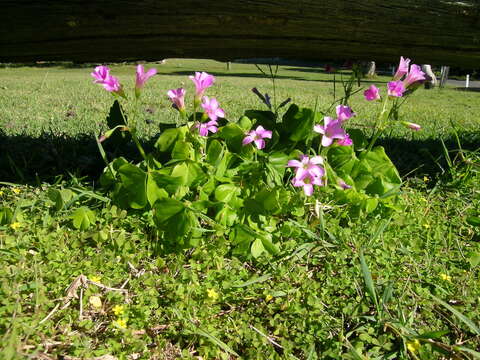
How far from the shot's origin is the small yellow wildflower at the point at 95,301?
1.38 m

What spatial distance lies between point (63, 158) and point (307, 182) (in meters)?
1.61

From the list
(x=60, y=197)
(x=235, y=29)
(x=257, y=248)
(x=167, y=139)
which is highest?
(x=235, y=29)

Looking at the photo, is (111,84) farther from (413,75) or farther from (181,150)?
(413,75)

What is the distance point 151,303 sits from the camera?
4.65 feet

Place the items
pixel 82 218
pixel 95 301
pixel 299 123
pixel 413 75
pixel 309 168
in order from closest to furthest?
pixel 95 301 → pixel 309 168 → pixel 82 218 → pixel 413 75 → pixel 299 123

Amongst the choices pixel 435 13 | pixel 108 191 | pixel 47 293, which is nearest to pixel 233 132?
pixel 108 191

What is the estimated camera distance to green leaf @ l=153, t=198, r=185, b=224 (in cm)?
160

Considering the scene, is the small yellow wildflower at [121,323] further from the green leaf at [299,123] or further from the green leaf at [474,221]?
the green leaf at [474,221]

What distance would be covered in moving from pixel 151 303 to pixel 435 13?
2069 mm

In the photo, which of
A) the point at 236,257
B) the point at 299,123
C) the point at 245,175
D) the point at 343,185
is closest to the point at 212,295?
the point at 236,257

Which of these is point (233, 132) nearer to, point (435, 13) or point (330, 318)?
point (330, 318)

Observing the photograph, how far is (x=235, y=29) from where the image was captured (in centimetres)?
204

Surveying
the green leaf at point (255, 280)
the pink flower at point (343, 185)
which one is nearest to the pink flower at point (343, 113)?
the pink flower at point (343, 185)

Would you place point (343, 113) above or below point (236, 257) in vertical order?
above
